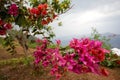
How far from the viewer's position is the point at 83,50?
297cm

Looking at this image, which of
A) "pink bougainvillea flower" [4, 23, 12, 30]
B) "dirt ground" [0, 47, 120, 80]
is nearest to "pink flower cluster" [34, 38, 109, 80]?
"pink bougainvillea flower" [4, 23, 12, 30]

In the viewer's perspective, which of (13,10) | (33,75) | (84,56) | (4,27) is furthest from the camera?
(33,75)

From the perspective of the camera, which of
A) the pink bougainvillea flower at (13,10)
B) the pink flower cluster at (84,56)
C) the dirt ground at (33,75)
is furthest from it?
the dirt ground at (33,75)

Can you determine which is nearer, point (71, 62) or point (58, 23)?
point (71, 62)

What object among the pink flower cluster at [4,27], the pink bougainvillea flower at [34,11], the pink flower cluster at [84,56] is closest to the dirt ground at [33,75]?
the pink flower cluster at [4,27]

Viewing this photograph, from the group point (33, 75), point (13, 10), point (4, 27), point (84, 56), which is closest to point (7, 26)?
point (4, 27)

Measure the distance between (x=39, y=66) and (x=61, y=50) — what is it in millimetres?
4739

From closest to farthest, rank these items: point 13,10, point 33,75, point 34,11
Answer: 1. point 13,10
2. point 34,11
3. point 33,75

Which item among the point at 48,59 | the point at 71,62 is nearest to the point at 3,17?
the point at 48,59

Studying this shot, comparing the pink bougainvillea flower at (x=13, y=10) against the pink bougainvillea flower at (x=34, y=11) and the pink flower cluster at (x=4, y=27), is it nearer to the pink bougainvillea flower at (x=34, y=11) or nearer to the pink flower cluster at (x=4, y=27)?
the pink flower cluster at (x=4, y=27)

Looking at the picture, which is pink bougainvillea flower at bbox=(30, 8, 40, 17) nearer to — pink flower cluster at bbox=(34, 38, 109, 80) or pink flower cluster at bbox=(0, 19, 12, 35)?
pink flower cluster at bbox=(0, 19, 12, 35)

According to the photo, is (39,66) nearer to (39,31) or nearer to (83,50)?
(39,31)

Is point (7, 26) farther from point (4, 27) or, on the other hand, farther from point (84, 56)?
point (84, 56)

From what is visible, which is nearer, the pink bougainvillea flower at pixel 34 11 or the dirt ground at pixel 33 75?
the pink bougainvillea flower at pixel 34 11
